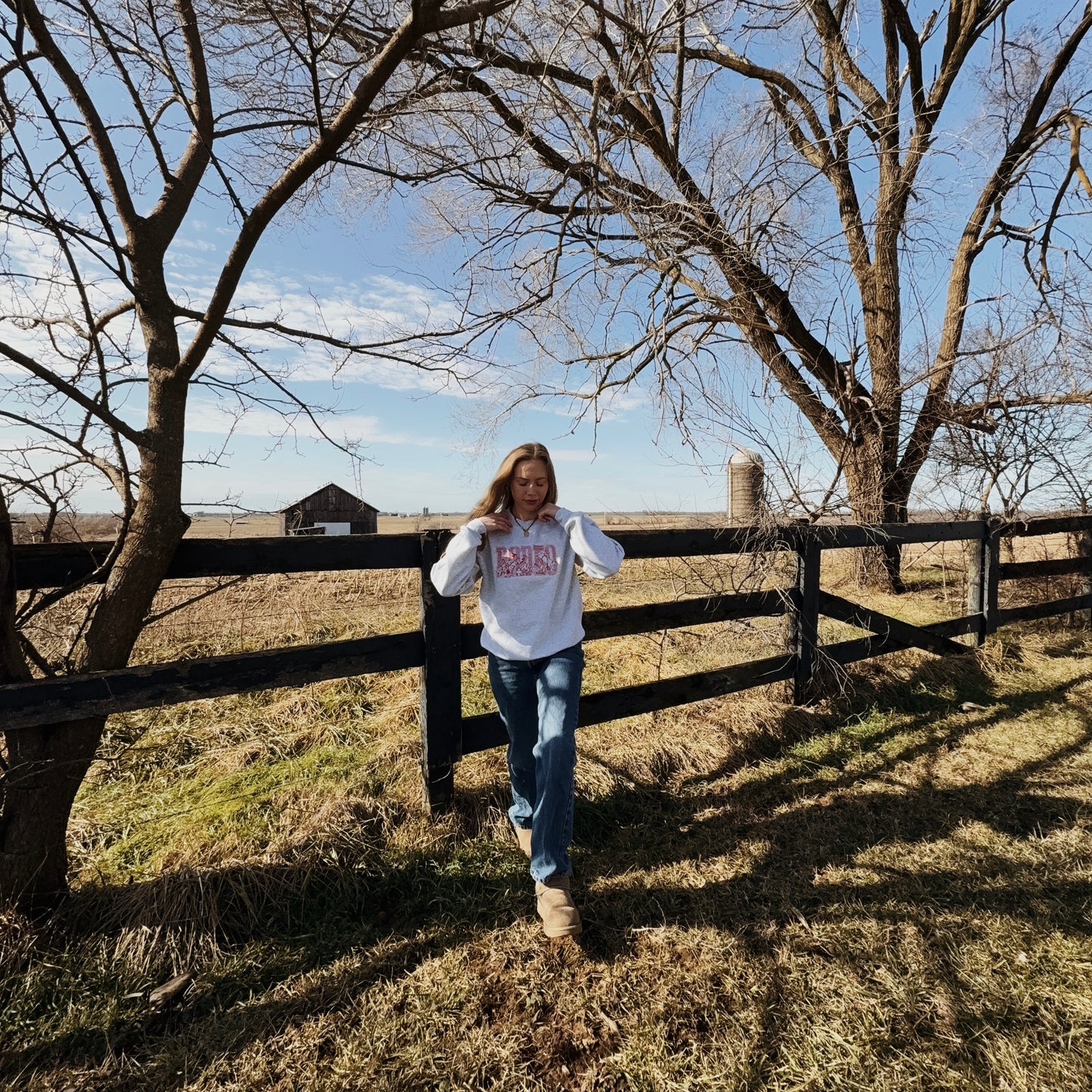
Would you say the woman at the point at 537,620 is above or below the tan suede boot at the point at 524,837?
above

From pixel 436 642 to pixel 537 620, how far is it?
76cm

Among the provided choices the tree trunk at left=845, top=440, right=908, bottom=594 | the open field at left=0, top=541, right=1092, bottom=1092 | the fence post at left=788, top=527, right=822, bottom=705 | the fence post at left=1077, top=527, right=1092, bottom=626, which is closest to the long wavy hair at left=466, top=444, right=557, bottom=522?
the open field at left=0, top=541, right=1092, bottom=1092

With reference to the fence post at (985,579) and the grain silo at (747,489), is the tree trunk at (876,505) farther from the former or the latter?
the grain silo at (747,489)

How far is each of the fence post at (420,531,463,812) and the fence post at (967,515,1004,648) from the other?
5.66 meters

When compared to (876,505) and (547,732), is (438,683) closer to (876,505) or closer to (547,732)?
(547,732)

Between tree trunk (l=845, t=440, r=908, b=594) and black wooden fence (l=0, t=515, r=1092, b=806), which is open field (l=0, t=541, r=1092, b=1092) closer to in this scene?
black wooden fence (l=0, t=515, r=1092, b=806)

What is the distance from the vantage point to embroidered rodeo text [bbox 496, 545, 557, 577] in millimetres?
2613

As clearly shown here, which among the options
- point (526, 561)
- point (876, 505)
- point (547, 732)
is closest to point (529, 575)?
point (526, 561)

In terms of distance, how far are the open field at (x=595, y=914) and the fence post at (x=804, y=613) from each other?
0.63 ft

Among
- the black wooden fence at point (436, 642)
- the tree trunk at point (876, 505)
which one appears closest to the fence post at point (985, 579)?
the tree trunk at point (876, 505)

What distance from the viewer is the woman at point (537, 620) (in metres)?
2.44

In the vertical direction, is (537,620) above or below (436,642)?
above

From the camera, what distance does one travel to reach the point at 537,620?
2553mm

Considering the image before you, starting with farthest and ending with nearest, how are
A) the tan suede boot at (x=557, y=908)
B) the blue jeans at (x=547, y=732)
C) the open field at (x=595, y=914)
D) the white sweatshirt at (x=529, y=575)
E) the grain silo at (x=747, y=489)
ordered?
the grain silo at (x=747, y=489), the white sweatshirt at (x=529, y=575), the blue jeans at (x=547, y=732), the tan suede boot at (x=557, y=908), the open field at (x=595, y=914)
